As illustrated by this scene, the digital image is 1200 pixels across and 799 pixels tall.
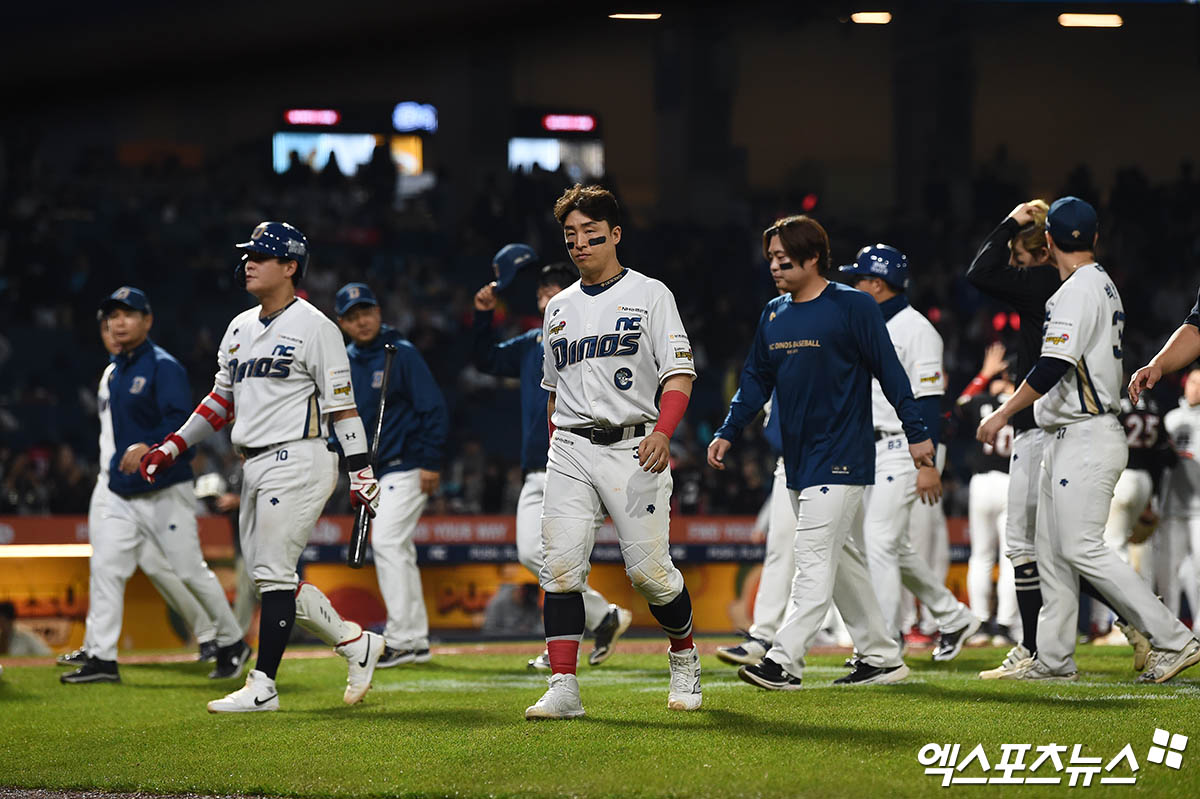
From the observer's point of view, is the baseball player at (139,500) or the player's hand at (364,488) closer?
the player's hand at (364,488)

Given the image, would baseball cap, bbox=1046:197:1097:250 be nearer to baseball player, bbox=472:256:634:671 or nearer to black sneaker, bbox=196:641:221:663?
baseball player, bbox=472:256:634:671

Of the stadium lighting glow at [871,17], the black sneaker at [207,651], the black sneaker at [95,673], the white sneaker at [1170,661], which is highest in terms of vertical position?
the stadium lighting glow at [871,17]

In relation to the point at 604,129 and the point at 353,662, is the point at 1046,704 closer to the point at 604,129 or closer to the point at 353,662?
the point at 353,662

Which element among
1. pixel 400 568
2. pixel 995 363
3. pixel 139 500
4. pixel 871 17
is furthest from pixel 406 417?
pixel 871 17

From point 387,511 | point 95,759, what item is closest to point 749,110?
point 387,511

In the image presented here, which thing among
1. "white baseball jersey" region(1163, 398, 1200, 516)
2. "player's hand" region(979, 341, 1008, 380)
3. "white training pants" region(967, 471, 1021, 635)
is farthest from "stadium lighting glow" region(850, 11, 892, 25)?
"player's hand" region(979, 341, 1008, 380)

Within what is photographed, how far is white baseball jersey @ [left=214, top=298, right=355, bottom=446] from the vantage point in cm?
688

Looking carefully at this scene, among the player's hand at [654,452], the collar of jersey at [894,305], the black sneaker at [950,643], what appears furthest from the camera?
the black sneaker at [950,643]

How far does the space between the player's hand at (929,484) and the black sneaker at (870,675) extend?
3.32 ft

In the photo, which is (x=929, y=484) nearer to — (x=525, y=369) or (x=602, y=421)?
(x=602, y=421)

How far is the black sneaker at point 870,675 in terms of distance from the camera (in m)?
7.17

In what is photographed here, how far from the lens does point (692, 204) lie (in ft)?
88.1

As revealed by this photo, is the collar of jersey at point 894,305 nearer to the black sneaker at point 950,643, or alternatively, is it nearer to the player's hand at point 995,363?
the player's hand at point 995,363

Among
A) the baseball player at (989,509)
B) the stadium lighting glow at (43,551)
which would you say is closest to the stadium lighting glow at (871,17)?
the baseball player at (989,509)
